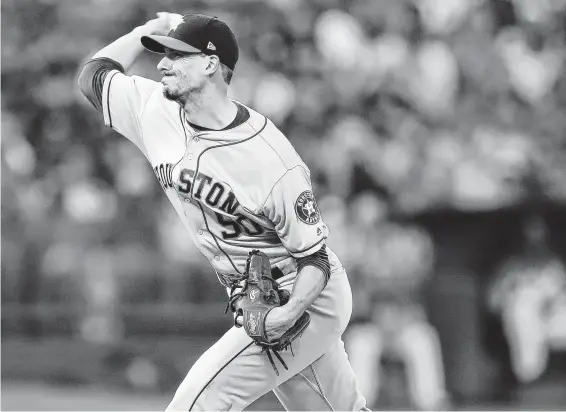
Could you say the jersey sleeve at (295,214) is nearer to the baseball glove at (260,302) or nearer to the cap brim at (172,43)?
the baseball glove at (260,302)

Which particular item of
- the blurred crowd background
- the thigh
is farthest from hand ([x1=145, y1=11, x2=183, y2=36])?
the blurred crowd background

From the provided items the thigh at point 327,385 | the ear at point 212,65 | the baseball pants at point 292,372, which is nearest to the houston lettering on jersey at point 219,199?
the baseball pants at point 292,372

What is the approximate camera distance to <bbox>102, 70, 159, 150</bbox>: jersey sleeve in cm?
362

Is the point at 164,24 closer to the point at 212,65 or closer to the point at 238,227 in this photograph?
the point at 212,65

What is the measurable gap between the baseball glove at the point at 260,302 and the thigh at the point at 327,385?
0.23 m

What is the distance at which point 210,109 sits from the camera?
3.34 m

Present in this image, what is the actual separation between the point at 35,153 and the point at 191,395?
20.9 ft

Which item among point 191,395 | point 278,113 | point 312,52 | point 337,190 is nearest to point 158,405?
A: point 337,190

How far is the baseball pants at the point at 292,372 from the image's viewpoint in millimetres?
3350

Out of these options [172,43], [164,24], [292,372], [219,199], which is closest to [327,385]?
[292,372]

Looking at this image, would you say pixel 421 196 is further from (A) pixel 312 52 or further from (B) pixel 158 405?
(B) pixel 158 405

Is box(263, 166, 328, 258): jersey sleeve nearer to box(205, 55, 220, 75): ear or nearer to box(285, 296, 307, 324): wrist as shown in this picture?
box(285, 296, 307, 324): wrist

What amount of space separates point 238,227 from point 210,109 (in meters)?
0.43

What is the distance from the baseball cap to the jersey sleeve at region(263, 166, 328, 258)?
0.49 m
